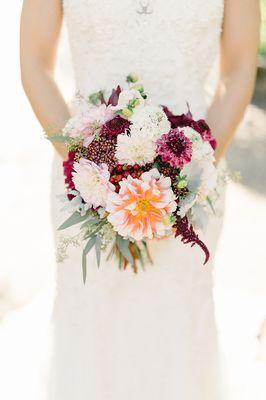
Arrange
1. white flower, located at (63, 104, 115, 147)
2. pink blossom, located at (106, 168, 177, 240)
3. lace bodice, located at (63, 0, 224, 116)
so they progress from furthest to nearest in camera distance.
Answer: lace bodice, located at (63, 0, 224, 116) → white flower, located at (63, 104, 115, 147) → pink blossom, located at (106, 168, 177, 240)

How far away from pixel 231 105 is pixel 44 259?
8.58 ft

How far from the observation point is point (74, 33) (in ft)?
9.06

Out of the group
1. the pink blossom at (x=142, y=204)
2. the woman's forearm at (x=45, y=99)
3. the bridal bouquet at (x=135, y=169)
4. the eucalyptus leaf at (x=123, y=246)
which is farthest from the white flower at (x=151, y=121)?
the woman's forearm at (x=45, y=99)

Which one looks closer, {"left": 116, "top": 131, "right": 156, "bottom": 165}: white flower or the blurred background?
{"left": 116, "top": 131, "right": 156, "bottom": 165}: white flower

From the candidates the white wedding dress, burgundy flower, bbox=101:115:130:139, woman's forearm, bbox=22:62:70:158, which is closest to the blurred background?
the white wedding dress

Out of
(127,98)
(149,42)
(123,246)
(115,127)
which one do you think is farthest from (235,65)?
(123,246)

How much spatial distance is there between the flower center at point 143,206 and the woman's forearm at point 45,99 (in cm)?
58

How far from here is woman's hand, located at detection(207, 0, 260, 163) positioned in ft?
8.87

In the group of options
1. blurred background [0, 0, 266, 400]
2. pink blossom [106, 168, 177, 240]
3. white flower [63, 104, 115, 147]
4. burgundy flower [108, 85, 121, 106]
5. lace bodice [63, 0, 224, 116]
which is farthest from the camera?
blurred background [0, 0, 266, 400]

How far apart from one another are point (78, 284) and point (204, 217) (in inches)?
28.6

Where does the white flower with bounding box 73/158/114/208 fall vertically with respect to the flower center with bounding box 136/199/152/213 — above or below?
above

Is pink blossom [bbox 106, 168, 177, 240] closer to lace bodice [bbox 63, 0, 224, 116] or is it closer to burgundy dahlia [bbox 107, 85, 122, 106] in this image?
burgundy dahlia [bbox 107, 85, 122, 106]

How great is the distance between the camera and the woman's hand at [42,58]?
2713mm

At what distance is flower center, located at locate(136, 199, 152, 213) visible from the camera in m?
2.24
